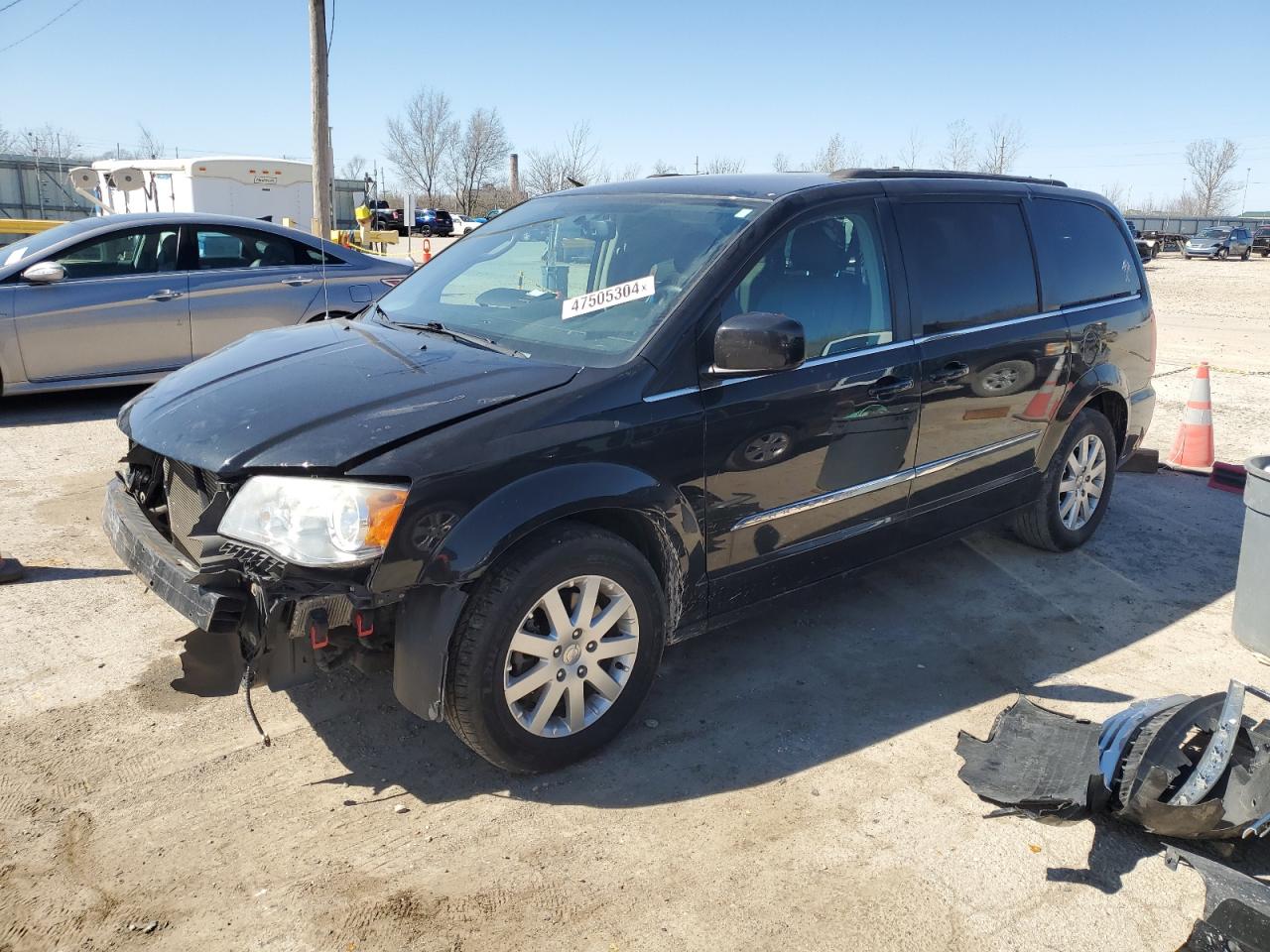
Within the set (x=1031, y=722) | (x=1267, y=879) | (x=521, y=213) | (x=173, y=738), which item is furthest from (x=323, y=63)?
(x=1267, y=879)

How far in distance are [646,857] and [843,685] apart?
1.38 metres

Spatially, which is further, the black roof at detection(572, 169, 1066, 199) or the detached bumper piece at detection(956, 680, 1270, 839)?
the black roof at detection(572, 169, 1066, 199)

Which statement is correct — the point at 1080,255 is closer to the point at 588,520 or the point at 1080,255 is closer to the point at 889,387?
the point at 889,387

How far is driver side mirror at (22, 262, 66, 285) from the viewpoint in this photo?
7.43 m

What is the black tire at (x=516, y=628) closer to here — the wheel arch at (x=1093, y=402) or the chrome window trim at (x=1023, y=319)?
the chrome window trim at (x=1023, y=319)

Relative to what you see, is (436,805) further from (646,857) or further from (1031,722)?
(1031,722)

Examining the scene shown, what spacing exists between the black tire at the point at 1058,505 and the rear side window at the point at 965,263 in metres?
0.80

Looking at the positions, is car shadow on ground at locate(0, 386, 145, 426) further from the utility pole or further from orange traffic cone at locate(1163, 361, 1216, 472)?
orange traffic cone at locate(1163, 361, 1216, 472)

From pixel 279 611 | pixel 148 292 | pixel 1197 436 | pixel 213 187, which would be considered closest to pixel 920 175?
pixel 279 611

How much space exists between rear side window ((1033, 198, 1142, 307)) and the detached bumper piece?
240 centimetres

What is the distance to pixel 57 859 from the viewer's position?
285 centimetres

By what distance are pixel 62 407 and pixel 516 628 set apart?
270 inches

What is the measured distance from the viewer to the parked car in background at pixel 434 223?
3884 centimetres

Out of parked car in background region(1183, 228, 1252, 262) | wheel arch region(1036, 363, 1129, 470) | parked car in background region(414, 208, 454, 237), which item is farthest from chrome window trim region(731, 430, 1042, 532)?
parked car in background region(1183, 228, 1252, 262)
